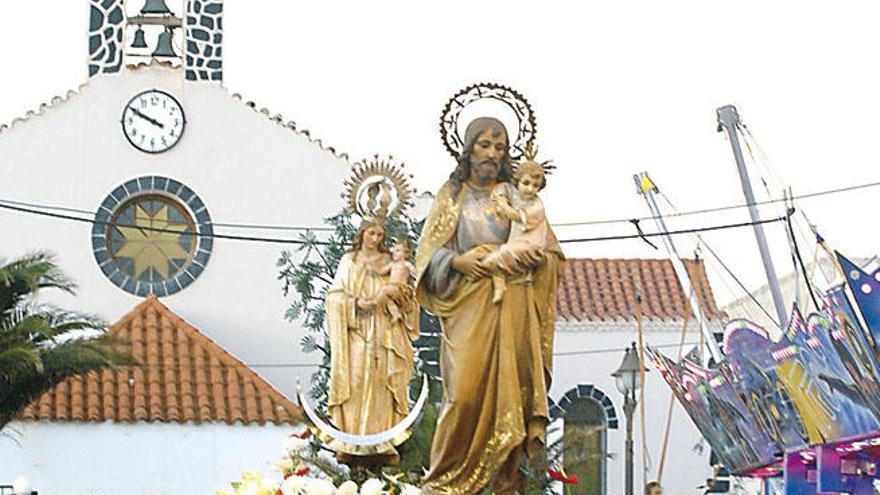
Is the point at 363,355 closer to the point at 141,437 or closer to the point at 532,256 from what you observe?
the point at 532,256

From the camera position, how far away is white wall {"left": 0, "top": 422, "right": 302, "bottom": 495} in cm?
3058

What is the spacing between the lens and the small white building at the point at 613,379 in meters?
40.9

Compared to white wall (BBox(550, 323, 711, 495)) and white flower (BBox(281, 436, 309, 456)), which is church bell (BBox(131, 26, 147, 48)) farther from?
white flower (BBox(281, 436, 309, 456))

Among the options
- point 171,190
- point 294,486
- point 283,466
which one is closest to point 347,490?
point 294,486

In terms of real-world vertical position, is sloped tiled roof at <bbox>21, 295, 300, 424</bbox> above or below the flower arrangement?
above

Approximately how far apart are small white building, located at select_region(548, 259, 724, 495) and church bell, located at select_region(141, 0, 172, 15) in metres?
9.33

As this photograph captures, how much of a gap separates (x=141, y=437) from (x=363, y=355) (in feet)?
51.6

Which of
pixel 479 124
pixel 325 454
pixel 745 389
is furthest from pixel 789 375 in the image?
pixel 479 124

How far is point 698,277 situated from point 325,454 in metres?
26.7

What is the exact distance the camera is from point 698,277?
138 ft

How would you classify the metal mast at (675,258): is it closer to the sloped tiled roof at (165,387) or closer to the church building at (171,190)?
the church building at (171,190)

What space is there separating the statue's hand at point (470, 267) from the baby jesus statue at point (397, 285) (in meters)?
5.11

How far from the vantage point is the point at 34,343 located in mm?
26609

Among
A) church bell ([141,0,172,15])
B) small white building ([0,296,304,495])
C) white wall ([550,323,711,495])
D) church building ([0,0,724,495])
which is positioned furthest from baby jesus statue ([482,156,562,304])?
white wall ([550,323,711,495])
